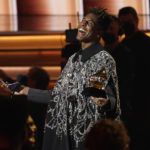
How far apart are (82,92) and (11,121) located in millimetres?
1639

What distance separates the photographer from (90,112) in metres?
4.11

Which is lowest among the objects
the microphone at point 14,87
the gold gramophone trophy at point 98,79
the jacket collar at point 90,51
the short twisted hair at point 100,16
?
the microphone at point 14,87

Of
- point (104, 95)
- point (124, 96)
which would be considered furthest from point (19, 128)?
Answer: point (124, 96)

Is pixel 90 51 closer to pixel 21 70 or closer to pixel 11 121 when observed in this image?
pixel 11 121

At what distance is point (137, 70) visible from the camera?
19.1ft

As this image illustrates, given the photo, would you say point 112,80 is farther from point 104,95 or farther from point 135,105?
point 135,105

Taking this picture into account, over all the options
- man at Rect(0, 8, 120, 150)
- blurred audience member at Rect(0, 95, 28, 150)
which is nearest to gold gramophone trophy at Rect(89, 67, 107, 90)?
man at Rect(0, 8, 120, 150)

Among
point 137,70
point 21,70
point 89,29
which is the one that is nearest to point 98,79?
point 89,29

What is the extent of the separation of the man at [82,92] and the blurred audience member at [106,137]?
88cm

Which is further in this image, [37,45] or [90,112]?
[37,45]

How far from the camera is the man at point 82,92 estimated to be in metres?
4.06

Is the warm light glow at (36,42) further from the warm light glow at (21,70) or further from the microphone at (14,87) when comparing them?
the microphone at (14,87)

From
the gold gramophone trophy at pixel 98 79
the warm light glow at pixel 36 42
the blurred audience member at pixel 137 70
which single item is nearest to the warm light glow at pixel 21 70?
the warm light glow at pixel 36 42

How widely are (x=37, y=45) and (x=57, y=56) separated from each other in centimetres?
21
